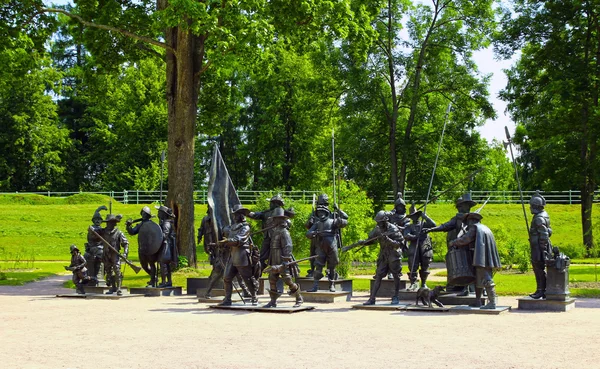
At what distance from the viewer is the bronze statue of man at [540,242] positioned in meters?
16.0

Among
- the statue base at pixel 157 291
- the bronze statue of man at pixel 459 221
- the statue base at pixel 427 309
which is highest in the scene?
the bronze statue of man at pixel 459 221

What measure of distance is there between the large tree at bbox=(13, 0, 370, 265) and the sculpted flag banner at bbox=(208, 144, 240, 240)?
4.93m

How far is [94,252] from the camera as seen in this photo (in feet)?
66.2

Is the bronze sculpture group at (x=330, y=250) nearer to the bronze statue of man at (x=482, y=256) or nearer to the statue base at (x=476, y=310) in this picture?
the bronze statue of man at (x=482, y=256)

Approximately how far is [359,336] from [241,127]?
5058cm

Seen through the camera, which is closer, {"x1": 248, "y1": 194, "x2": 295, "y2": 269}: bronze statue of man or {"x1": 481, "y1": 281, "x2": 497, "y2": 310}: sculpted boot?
{"x1": 481, "y1": 281, "x2": 497, "y2": 310}: sculpted boot

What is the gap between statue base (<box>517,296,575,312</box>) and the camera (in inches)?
617

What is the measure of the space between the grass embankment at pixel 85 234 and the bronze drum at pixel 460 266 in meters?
4.13

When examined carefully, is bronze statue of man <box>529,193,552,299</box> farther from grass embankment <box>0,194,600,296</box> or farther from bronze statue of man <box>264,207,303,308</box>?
bronze statue of man <box>264,207,303,308</box>

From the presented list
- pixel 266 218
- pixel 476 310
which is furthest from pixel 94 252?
pixel 476 310

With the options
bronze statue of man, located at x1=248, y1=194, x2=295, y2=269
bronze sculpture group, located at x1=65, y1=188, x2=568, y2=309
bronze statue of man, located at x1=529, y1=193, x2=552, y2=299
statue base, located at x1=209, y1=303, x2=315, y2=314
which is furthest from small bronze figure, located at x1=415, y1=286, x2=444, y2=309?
bronze statue of man, located at x1=248, y1=194, x2=295, y2=269

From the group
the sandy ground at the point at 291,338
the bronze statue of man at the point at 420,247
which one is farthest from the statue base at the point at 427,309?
the bronze statue of man at the point at 420,247

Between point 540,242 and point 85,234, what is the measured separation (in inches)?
1232

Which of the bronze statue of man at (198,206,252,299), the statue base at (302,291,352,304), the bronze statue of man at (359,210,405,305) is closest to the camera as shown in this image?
the bronze statue of man at (359,210,405,305)
